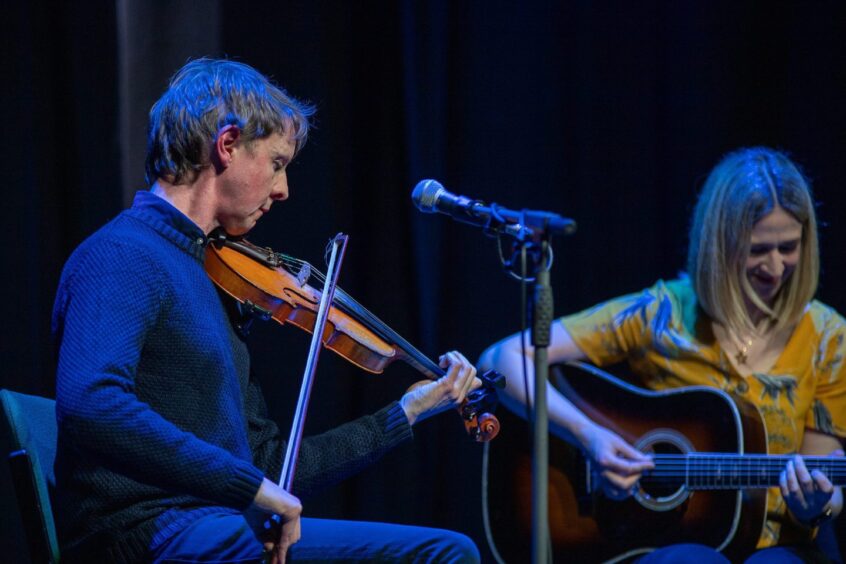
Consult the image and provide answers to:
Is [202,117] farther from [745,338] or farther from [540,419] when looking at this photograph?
[745,338]

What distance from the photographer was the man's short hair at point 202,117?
5.94ft

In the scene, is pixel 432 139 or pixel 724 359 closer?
pixel 724 359

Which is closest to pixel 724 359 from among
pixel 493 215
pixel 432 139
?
pixel 432 139

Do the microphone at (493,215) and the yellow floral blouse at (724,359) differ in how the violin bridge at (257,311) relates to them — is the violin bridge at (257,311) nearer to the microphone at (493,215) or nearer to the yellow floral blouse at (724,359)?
the microphone at (493,215)

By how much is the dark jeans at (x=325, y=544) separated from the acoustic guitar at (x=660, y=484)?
2.72 feet

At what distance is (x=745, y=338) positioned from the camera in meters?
2.57

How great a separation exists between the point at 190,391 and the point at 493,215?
0.62m

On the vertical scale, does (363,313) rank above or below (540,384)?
above

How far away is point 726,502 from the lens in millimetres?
2504

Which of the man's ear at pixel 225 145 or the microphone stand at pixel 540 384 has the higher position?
the man's ear at pixel 225 145

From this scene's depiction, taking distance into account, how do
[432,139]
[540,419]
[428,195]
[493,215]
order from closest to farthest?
[540,419], [493,215], [428,195], [432,139]

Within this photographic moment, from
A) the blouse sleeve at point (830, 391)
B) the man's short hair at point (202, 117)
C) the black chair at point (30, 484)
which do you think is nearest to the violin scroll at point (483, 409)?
the man's short hair at point (202, 117)

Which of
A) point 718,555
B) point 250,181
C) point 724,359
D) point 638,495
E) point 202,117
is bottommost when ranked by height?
point 718,555

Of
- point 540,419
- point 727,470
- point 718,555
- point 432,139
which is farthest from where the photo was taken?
point 432,139
